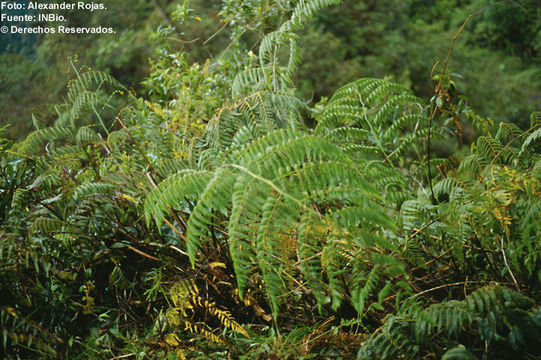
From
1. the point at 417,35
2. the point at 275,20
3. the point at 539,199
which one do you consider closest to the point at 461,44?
the point at 417,35

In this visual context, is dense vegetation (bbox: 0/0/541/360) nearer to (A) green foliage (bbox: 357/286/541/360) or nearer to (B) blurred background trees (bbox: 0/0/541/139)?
(A) green foliage (bbox: 357/286/541/360)

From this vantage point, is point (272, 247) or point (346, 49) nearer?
point (272, 247)

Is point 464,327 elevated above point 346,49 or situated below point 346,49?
below

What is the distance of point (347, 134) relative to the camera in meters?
1.38

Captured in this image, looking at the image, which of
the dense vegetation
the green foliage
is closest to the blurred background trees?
the dense vegetation

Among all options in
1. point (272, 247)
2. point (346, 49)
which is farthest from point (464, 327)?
point (346, 49)

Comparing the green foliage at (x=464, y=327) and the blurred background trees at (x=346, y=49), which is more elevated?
the blurred background trees at (x=346, y=49)

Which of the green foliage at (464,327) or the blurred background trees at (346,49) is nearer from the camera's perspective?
the green foliage at (464,327)

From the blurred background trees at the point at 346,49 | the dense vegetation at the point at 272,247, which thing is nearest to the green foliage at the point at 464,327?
the dense vegetation at the point at 272,247

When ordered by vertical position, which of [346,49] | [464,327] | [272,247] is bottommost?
[464,327]

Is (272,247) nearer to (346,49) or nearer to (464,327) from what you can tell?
(464,327)

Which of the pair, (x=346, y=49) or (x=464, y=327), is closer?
(x=464, y=327)

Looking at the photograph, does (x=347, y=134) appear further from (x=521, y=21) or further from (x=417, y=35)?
(x=521, y=21)

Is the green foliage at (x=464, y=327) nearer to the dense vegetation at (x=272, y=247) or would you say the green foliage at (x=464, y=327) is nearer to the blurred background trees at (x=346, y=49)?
the dense vegetation at (x=272, y=247)
